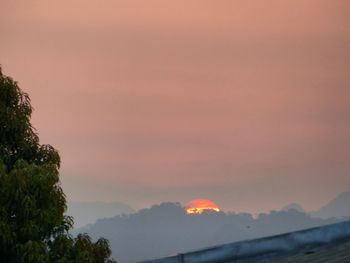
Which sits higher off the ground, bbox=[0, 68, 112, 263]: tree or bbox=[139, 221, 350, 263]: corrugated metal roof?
bbox=[0, 68, 112, 263]: tree

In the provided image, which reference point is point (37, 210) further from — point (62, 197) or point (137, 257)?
point (137, 257)

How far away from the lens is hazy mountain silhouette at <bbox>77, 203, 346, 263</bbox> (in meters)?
78.0

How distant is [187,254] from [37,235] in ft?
13.2

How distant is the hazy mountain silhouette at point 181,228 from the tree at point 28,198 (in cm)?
5641

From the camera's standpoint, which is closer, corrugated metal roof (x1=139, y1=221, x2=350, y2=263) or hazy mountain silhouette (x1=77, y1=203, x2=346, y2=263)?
corrugated metal roof (x1=139, y1=221, x2=350, y2=263)

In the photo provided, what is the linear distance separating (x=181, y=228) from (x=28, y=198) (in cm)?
6775

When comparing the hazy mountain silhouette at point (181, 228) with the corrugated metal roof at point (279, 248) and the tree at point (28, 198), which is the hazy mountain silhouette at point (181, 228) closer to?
the tree at point (28, 198)

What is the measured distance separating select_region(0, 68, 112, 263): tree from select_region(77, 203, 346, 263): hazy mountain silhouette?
56.4m

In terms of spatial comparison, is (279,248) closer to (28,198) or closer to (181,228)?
(28,198)

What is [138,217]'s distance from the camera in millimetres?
80750

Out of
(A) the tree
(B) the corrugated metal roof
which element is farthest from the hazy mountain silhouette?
(B) the corrugated metal roof

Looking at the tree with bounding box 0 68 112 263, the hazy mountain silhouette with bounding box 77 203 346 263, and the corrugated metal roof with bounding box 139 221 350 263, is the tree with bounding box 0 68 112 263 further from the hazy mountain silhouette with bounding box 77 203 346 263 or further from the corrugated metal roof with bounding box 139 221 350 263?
the hazy mountain silhouette with bounding box 77 203 346 263

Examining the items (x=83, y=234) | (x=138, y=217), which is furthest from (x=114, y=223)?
(x=83, y=234)

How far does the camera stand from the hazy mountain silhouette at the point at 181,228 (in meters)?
78.0
